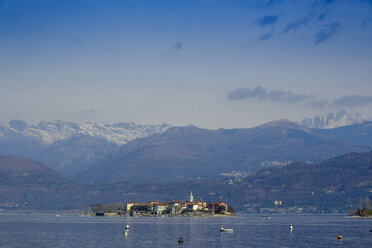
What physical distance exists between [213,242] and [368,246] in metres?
35.8

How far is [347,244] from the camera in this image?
143875 millimetres

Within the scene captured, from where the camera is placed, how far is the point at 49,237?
16688cm

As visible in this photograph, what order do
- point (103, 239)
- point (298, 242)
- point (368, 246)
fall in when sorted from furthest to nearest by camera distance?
point (103, 239) → point (298, 242) → point (368, 246)

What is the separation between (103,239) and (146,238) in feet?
36.7

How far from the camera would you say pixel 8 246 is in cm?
13775

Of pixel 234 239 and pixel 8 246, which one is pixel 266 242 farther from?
pixel 8 246

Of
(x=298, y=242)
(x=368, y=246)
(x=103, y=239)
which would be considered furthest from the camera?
(x=103, y=239)

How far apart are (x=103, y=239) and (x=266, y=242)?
40501mm

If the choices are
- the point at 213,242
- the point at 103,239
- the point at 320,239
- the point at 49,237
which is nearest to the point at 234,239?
the point at 213,242

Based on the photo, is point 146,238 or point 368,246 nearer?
point 368,246

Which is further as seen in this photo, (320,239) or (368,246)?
(320,239)

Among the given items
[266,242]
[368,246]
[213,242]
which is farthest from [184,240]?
[368,246]

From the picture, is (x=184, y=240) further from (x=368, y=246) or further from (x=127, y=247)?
(x=368, y=246)

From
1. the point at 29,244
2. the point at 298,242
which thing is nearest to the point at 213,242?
the point at 298,242
